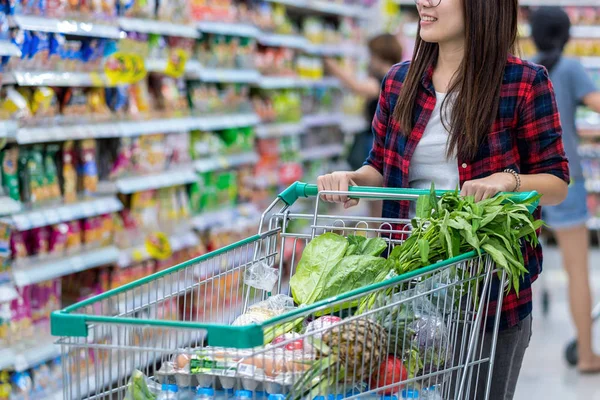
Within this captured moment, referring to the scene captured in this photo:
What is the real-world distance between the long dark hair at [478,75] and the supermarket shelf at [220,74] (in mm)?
3003

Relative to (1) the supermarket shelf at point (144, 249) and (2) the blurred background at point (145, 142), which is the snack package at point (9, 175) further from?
(1) the supermarket shelf at point (144, 249)

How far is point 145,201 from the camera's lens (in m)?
4.80

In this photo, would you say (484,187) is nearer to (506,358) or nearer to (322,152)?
(506,358)

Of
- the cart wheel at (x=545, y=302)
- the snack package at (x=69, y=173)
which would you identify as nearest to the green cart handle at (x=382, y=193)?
the snack package at (x=69, y=173)

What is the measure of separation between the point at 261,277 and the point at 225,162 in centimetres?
354

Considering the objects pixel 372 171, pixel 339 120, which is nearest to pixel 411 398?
pixel 372 171

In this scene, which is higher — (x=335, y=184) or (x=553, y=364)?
(x=335, y=184)

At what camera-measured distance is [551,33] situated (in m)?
4.56

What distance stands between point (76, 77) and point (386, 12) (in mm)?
5441

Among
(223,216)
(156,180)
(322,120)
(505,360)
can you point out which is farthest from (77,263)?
(322,120)

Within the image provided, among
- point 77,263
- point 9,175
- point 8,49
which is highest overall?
point 8,49

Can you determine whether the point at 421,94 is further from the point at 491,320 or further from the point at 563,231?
the point at 563,231

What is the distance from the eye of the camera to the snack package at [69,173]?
4078 millimetres

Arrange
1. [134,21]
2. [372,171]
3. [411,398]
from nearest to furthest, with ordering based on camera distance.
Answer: [411,398], [372,171], [134,21]
